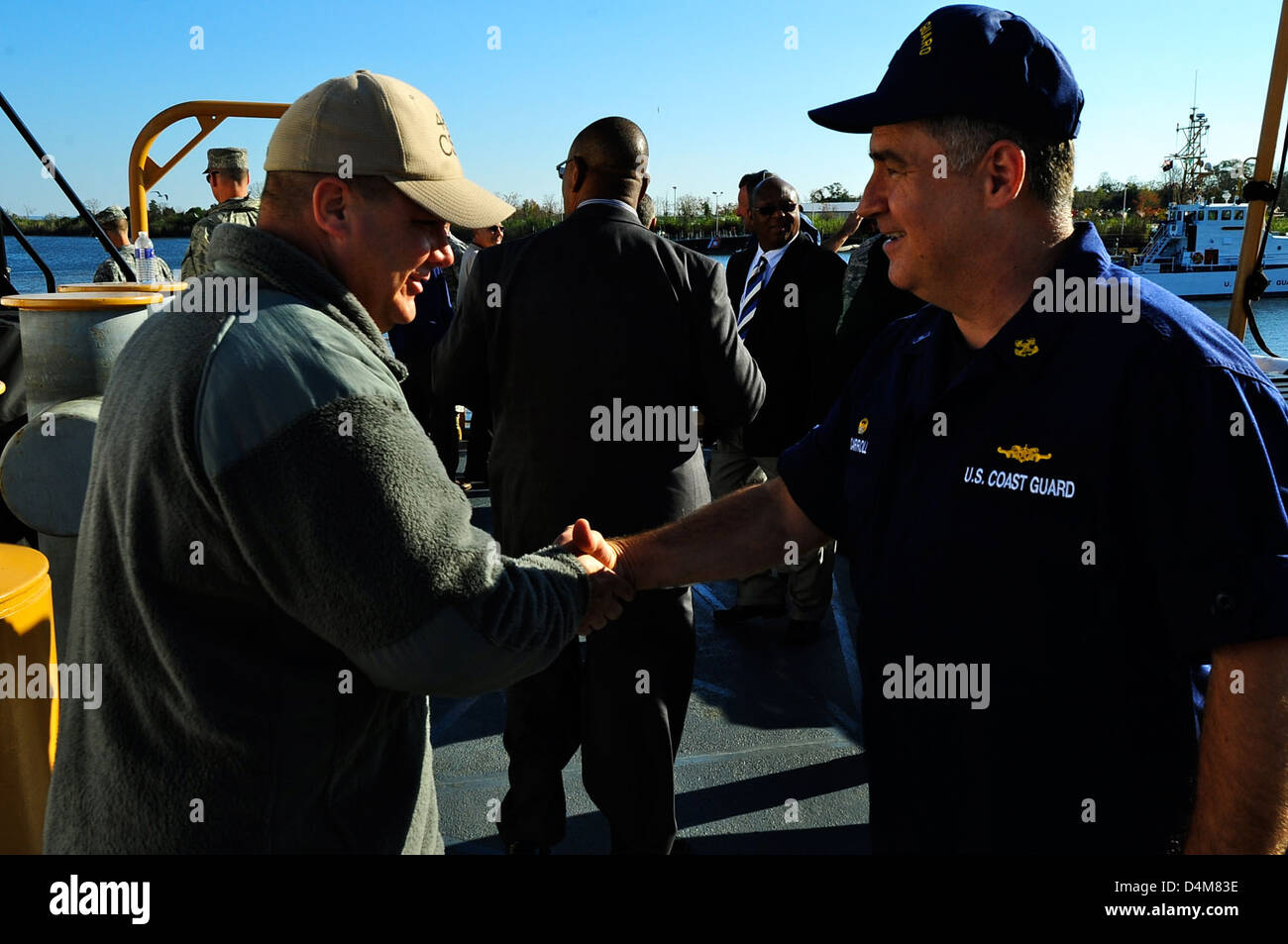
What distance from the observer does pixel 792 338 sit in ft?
17.8

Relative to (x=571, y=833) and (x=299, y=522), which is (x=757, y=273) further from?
(x=299, y=522)

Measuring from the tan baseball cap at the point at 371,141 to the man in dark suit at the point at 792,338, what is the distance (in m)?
3.74

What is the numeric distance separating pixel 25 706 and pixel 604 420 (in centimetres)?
189

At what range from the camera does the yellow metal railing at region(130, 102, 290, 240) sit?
6.70 metres

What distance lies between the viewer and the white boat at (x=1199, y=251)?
4919cm

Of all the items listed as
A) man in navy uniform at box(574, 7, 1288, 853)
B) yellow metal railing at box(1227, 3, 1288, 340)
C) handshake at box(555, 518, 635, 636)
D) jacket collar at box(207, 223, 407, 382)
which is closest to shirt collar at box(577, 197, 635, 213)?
handshake at box(555, 518, 635, 636)

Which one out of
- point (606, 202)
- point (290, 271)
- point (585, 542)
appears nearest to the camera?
point (290, 271)

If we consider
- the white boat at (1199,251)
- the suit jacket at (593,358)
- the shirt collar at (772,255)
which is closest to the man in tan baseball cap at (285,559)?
the suit jacket at (593,358)

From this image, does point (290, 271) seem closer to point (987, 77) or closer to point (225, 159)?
point (987, 77)

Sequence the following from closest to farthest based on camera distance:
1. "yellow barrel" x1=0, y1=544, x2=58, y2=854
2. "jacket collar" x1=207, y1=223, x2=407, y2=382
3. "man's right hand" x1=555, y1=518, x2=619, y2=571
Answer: "jacket collar" x1=207, y1=223, x2=407, y2=382 → "man's right hand" x1=555, y1=518, x2=619, y2=571 → "yellow barrel" x1=0, y1=544, x2=58, y2=854

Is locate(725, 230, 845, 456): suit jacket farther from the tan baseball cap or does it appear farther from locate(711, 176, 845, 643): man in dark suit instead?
the tan baseball cap

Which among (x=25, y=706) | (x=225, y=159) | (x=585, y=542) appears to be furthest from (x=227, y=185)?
(x=585, y=542)

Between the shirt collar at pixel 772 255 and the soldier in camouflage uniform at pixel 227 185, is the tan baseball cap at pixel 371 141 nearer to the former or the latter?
the shirt collar at pixel 772 255

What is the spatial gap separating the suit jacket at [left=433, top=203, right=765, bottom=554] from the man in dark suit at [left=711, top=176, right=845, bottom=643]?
1.89m
